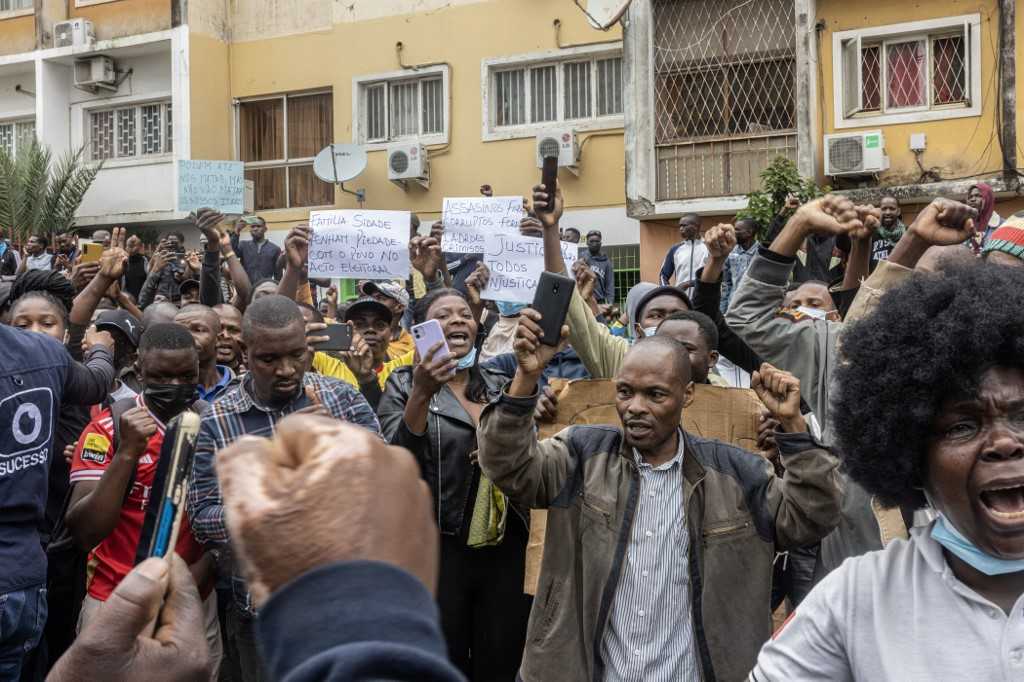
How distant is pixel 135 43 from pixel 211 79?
1.91 m

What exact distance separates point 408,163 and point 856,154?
291 inches

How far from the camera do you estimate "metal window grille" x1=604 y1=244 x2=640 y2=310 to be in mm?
18234

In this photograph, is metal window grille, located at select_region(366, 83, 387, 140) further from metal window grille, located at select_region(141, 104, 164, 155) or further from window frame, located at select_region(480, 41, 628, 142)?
metal window grille, located at select_region(141, 104, 164, 155)

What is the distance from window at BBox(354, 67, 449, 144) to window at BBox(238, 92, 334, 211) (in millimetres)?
803

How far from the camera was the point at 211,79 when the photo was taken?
21.3 metres

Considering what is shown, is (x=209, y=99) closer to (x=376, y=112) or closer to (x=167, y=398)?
(x=376, y=112)

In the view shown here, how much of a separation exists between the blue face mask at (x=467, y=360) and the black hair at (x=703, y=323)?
3.10ft

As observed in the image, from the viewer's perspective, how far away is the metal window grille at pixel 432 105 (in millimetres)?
19750

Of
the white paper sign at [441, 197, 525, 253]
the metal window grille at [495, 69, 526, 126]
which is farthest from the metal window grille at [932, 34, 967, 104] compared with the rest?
the white paper sign at [441, 197, 525, 253]

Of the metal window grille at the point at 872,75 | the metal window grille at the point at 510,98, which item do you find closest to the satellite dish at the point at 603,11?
the metal window grille at the point at 872,75

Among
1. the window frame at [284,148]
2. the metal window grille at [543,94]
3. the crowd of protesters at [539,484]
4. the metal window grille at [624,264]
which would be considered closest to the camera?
the crowd of protesters at [539,484]

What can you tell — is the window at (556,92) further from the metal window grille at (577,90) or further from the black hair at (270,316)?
the black hair at (270,316)

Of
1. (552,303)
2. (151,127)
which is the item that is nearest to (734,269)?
(552,303)

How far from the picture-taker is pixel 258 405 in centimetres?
441
